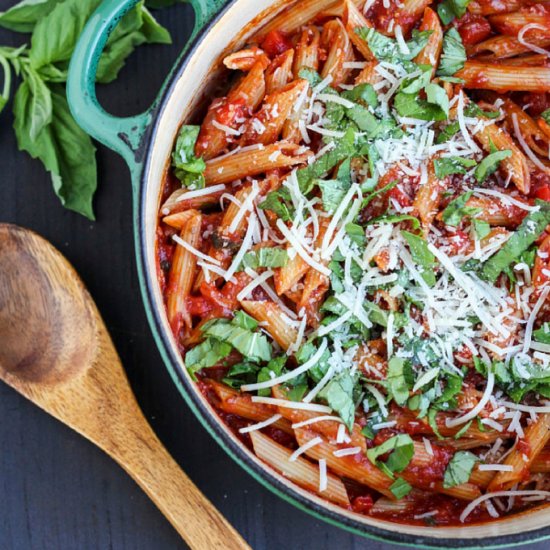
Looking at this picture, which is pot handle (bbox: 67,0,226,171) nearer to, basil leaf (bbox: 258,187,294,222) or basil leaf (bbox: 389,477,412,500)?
basil leaf (bbox: 258,187,294,222)

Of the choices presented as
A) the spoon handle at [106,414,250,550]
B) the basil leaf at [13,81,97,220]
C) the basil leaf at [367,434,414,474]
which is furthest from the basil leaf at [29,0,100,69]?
the basil leaf at [367,434,414,474]

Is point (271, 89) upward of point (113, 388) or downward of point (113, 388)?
upward

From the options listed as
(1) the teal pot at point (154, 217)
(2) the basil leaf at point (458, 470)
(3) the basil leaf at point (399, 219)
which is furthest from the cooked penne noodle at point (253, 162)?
(2) the basil leaf at point (458, 470)

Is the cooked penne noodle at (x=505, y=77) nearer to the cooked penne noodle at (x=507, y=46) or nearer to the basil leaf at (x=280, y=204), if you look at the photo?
the cooked penne noodle at (x=507, y=46)

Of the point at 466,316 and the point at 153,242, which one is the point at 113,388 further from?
the point at 466,316

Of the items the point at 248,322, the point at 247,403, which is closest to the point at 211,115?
the point at 248,322
